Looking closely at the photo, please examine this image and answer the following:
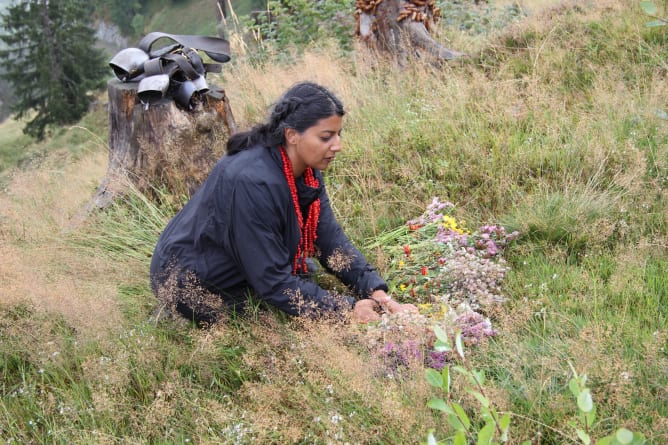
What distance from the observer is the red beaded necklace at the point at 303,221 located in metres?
2.91

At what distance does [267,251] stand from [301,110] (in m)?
0.70

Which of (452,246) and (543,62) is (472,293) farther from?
(543,62)

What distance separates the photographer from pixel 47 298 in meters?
3.04

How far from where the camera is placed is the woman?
277cm

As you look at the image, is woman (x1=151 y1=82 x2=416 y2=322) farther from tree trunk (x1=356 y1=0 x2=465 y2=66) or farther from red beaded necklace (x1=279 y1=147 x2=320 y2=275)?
tree trunk (x1=356 y1=0 x2=465 y2=66)

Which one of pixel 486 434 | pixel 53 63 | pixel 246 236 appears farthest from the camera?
pixel 53 63

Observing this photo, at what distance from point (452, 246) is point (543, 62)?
3.12 m

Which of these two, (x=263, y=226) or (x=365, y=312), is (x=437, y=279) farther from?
(x=263, y=226)

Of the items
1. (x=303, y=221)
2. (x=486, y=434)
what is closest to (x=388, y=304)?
(x=303, y=221)

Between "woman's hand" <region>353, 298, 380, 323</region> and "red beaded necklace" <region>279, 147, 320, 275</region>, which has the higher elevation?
"red beaded necklace" <region>279, 147, 320, 275</region>

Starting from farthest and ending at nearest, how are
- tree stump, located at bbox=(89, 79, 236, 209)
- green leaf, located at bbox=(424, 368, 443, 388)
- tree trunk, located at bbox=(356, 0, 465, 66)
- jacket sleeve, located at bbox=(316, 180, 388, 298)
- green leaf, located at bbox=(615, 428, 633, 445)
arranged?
tree trunk, located at bbox=(356, 0, 465, 66) < tree stump, located at bbox=(89, 79, 236, 209) < jacket sleeve, located at bbox=(316, 180, 388, 298) < green leaf, located at bbox=(424, 368, 443, 388) < green leaf, located at bbox=(615, 428, 633, 445)

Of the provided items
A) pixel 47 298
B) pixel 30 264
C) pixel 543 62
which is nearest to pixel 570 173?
pixel 543 62

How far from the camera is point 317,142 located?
2805 millimetres

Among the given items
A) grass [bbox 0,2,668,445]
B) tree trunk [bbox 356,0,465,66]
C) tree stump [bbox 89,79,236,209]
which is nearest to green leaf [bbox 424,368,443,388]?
grass [bbox 0,2,668,445]
